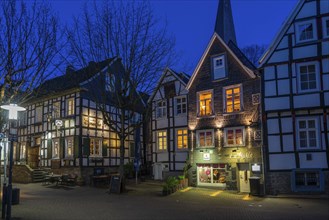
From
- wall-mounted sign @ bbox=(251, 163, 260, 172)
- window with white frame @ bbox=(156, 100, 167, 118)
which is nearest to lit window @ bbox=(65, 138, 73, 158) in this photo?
window with white frame @ bbox=(156, 100, 167, 118)

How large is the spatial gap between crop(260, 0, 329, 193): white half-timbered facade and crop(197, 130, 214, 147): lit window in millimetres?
4252

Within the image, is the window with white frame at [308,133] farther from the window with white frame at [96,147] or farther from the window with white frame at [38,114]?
the window with white frame at [38,114]

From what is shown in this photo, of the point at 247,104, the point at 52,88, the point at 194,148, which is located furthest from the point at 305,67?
the point at 52,88

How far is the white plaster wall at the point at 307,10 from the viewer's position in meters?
19.2

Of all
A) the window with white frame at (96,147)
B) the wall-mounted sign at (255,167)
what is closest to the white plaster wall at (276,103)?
the wall-mounted sign at (255,167)

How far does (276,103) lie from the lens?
1928 centimetres

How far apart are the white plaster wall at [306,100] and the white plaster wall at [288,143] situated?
1921 mm

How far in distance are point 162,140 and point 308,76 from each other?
12609 millimetres

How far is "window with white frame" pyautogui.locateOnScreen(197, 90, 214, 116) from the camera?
23.0 m

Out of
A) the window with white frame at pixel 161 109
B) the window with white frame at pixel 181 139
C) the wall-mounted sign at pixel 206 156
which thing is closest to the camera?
the wall-mounted sign at pixel 206 156

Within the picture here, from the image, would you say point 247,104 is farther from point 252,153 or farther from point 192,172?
point 192,172

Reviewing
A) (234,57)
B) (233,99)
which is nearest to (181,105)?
(233,99)

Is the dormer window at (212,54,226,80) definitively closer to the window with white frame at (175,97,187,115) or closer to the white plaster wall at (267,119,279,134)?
the window with white frame at (175,97,187,115)

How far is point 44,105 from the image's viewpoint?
94.7 ft
